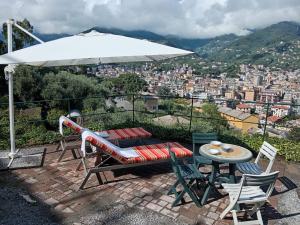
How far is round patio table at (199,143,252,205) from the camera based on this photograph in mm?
3980

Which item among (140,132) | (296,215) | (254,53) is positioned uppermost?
(254,53)

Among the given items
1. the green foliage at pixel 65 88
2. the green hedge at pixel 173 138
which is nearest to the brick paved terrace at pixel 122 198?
the green hedge at pixel 173 138

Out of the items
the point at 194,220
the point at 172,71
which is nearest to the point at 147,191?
the point at 194,220

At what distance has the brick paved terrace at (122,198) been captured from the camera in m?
3.71

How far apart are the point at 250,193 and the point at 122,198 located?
178 cm

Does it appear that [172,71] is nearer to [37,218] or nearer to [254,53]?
[254,53]

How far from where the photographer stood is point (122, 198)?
13.8ft

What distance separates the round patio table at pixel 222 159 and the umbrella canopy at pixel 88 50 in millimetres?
1612

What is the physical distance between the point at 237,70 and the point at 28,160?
442 feet

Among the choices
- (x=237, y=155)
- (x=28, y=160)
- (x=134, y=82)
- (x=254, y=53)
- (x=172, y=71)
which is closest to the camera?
(x=237, y=155)

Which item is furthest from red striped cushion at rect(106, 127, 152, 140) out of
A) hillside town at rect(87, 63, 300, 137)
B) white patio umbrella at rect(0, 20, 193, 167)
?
hillside town at rect(87, 63, 300, 137)

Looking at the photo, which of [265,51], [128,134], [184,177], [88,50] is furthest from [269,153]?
[265,51]

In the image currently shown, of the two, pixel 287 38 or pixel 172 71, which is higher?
pixel 287 38

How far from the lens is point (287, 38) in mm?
170625
